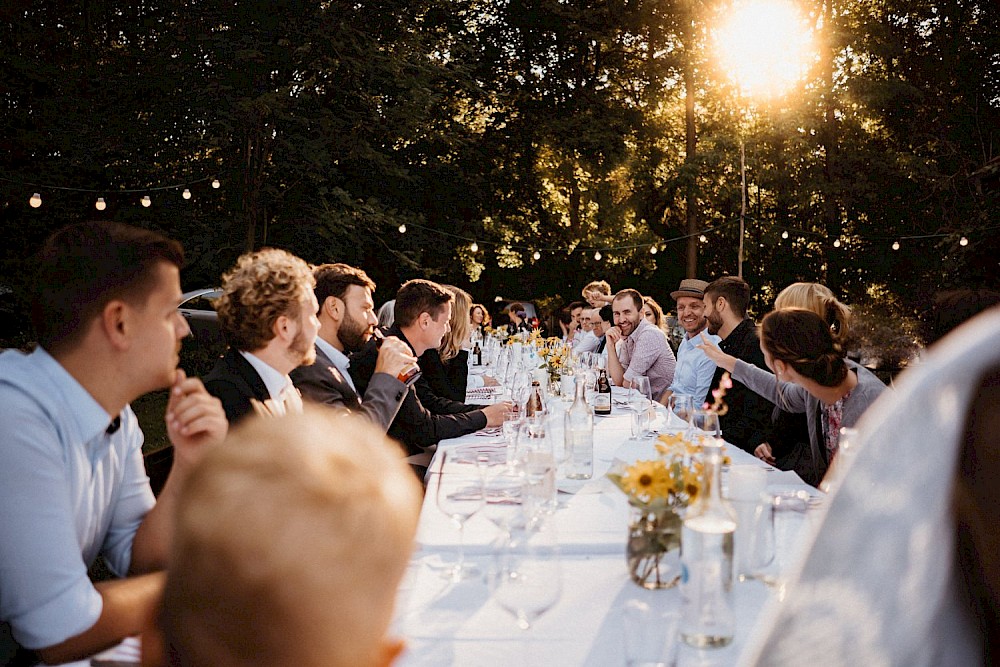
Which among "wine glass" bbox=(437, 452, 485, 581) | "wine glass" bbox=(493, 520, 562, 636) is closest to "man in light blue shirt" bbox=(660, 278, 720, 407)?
"wine glass" bbox=(437, 452, 485, 581)

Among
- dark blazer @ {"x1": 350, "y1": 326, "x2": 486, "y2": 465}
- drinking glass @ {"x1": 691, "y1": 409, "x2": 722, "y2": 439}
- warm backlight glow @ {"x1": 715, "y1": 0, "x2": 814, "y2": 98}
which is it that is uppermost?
warm backlight glow @ {"x1": 715, "y1": 0, "x2": 814, "y2": 98}

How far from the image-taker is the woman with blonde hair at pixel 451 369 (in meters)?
4.62

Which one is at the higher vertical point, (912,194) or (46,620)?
(912,194)

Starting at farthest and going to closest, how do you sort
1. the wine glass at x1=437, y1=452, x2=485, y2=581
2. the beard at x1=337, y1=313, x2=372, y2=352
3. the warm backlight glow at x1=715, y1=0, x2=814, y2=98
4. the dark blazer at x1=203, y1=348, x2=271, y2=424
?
the warm backlight glow at x1=715, y1=0, x2=814, y2=98
the beard at x1=337, y1=313, x2=372, y2=352
the dark blazer at x1=203, y1=348, x2=271, y2=424
the wine glass at x1=437, y1=452, x2=485, y2=581

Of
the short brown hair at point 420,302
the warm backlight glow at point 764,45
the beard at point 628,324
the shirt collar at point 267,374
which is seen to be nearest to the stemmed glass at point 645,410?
the short brown hair at point 420,302

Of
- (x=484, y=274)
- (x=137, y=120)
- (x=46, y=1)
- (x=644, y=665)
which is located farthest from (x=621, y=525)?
(x=484, y=274)

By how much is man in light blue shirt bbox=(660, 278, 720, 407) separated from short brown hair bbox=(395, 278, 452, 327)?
143cm

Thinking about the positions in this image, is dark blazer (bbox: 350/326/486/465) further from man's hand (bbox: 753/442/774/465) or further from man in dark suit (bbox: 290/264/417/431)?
man's hand (bbox: 753/442/774/465)

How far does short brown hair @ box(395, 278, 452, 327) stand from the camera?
4371 millimetres

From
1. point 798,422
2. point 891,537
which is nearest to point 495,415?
point 798,422

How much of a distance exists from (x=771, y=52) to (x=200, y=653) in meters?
23.0

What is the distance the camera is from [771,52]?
20703mm

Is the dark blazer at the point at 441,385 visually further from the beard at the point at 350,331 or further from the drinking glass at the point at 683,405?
the drinking glass at the point at 683,405

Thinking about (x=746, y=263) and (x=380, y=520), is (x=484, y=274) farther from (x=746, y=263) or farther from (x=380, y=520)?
(x=380, y=520)
